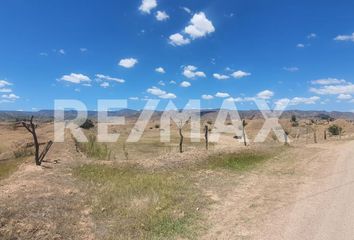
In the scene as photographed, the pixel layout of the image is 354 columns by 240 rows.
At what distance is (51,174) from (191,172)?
6.97 metres

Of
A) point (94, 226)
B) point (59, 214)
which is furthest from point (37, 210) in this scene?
point (94, 226)

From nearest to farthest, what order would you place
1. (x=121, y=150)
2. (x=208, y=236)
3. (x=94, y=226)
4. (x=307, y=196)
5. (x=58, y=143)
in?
(x=208, y=236), (x=94, y=226), (x=307, y=196), (x=58, y=143), (x=121, y=150)

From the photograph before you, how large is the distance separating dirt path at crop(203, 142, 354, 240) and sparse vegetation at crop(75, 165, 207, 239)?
3.03ft

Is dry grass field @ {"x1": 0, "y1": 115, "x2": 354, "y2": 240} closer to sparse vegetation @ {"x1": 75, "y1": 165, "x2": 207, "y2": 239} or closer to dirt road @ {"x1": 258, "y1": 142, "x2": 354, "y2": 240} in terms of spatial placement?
sparse vegetation @ {"x1": 75, "y1": 165, "x2": 207, "y2": 239}

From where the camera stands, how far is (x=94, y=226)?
12.1 meters

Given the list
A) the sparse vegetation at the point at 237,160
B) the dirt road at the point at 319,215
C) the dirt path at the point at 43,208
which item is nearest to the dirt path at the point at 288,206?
the dirt road at the point at 319,215

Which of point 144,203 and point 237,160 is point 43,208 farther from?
point 237,160

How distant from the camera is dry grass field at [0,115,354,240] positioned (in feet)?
38.3

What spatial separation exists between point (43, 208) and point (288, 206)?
26.8 feet

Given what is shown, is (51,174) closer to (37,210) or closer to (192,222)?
(37,210)

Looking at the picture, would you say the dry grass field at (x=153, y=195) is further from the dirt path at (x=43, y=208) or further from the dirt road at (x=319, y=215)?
the dirt road at (x=319, y=215)

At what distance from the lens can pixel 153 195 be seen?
1549cm

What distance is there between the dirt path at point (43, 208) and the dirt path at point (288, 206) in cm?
414

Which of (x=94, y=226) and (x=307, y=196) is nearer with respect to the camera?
(x=94, y=226)
